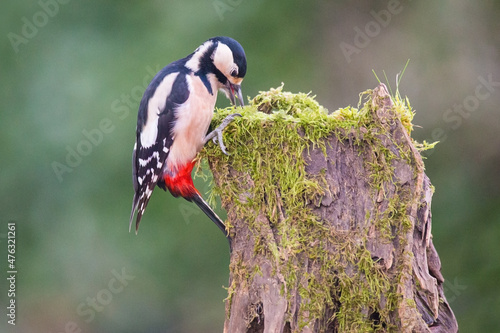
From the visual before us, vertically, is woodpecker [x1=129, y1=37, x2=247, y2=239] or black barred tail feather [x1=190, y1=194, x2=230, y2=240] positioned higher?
woodpecker [x1=129, y1=37, x2=247, y2=239]

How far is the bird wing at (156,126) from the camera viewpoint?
313 cm

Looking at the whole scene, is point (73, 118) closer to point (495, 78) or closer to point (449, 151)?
point (449, 151)

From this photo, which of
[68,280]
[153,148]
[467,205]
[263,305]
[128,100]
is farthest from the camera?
[68,280]

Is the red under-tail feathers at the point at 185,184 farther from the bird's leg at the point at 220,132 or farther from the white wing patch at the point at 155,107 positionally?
the bird's leg at the point at 220,132

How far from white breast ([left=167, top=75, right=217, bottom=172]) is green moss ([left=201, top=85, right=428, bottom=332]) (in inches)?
12.5

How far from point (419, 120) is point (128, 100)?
284cm

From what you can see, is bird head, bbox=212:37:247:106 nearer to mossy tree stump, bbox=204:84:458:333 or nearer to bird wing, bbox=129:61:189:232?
bird wing, bbox=129:61:189:232

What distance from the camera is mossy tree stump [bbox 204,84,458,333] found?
2418 mm

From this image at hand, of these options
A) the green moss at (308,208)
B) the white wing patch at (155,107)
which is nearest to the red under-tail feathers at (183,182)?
the white wing patch at (155,107)

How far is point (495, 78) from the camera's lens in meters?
5.48

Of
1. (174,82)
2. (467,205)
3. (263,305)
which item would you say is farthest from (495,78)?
(263,305)

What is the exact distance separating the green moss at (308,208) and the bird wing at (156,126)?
21.4 inches

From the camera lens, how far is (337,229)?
246 cm

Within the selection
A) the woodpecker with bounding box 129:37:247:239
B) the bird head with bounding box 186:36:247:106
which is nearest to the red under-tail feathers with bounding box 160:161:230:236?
the woodpecker with bounding box 129:37:247:239
